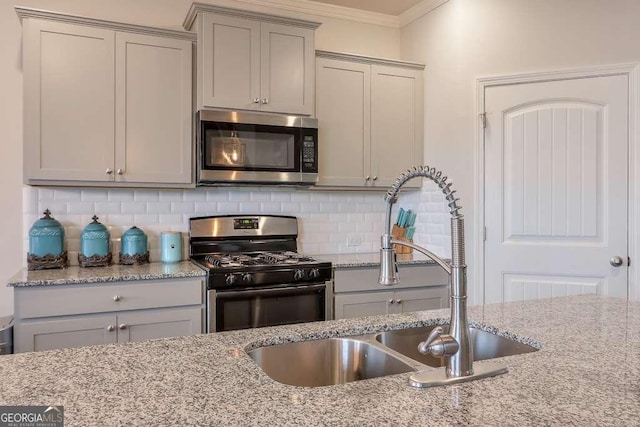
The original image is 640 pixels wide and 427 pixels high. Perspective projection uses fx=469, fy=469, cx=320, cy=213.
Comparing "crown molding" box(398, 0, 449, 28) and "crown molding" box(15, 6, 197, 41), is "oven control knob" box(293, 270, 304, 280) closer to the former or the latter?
"crown molding" box(15, 6, 197, 41)

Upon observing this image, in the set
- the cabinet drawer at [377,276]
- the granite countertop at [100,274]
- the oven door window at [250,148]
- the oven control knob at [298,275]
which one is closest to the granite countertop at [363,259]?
the cabinet drawer at [377,276]

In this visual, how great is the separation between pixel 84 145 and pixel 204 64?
0.87 meters

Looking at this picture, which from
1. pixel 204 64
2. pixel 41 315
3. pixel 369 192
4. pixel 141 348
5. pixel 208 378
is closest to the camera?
pixel 208 378

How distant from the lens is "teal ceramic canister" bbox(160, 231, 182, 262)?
10.3ft

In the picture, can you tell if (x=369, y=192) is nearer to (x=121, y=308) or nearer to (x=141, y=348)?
(x=121, y=308)

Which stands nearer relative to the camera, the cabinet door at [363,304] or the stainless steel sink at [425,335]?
the stainless steel sink at [425,335]

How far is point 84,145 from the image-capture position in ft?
9.01

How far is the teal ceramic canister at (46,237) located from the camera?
2.73 m

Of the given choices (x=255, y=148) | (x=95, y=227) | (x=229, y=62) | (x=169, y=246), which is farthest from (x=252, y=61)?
(x=95, y=227)

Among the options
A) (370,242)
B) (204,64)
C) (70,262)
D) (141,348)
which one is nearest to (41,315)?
(70,262)

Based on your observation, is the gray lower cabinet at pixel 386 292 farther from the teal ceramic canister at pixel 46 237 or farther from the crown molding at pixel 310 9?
the crown molding at pixel 310 9

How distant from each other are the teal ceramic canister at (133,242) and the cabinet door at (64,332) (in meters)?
0.58

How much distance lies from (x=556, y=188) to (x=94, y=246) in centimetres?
291

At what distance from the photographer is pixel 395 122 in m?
3.65
